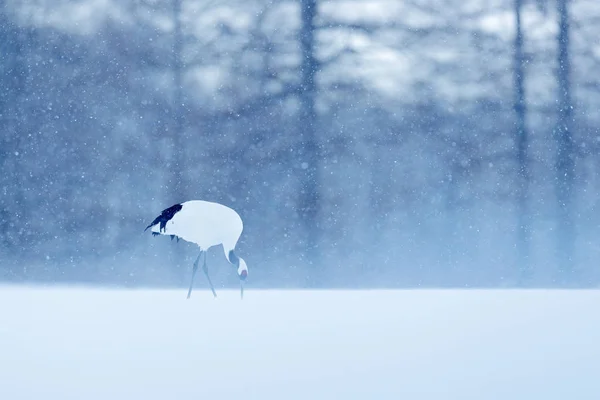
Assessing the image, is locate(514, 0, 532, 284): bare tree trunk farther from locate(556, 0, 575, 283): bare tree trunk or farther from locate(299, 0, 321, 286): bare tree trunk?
locate(299, 0, 321, 286): bare tree trunk

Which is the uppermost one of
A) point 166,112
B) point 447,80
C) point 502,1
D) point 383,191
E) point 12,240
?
point 502,1

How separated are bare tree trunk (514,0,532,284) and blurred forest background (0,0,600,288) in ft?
0.06

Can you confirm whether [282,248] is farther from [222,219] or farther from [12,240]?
[12,240]

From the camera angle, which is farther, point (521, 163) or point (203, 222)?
point (521, 163)

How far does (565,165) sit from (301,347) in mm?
3632

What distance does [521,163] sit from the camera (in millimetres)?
6023

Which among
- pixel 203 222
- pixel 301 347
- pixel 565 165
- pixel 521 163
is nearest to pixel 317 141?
pixel 203 222

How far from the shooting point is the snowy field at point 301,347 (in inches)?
104

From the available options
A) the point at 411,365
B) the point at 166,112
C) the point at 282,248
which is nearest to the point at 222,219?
the point at 282,248

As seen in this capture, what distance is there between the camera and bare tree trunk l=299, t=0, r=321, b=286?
5.95 meters

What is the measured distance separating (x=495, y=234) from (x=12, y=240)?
166 inches

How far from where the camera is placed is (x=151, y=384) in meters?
2.70

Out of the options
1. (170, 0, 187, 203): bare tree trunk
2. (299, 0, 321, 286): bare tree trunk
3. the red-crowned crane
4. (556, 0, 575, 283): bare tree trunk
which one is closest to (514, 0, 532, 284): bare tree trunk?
(556, 0, 575, 283): bare tree trunk

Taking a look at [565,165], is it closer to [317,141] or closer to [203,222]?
[317,141]
